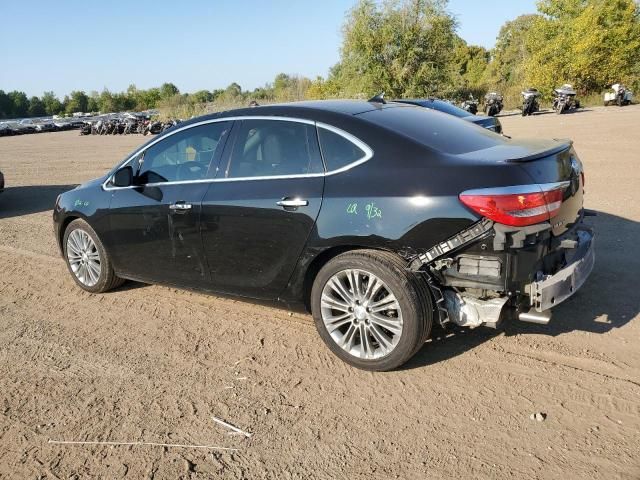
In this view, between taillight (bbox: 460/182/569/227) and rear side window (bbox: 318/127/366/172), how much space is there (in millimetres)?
843

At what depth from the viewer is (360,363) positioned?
375cm

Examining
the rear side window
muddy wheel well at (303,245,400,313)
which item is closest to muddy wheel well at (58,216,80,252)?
muddy wheel well at (303,245,400,313)

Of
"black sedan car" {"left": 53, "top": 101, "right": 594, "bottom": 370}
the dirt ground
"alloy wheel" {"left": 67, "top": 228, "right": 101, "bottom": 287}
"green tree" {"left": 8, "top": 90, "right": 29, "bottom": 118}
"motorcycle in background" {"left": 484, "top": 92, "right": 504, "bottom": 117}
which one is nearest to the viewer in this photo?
the dirt ground

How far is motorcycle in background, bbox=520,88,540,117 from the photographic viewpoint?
28625 mm

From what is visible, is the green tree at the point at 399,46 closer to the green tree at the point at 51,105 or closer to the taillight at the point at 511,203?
the taillight at the point at 511,203

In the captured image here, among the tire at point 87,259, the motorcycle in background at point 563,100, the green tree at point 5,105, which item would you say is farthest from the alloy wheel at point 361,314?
the green tree at point 5,105

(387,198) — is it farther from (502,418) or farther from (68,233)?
(68,233)

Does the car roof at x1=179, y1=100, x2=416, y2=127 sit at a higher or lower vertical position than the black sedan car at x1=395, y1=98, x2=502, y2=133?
lower

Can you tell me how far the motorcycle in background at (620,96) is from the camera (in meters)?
30.9

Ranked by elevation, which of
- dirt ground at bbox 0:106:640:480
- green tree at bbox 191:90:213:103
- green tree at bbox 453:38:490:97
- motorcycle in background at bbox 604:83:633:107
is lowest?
dirt ground at bbox 0:106:640:480

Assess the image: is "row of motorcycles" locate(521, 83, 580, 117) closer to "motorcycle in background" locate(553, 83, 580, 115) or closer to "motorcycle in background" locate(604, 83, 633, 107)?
"motorcycle in background" locate(553, 83, 580, 115)

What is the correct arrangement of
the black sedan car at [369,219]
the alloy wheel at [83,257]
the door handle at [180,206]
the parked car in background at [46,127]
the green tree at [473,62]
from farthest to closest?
the green tree at [473,62], the parked car in background at [46,127], the alloy wheel at [83,257], the door handle at [180,206], the black sedan car at [369,219]

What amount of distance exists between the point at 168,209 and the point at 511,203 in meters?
2.78

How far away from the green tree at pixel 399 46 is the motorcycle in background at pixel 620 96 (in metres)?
11.5
